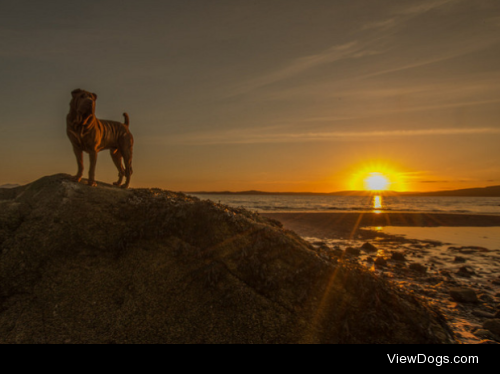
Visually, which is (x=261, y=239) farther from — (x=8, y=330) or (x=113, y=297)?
(x=8, y=330)

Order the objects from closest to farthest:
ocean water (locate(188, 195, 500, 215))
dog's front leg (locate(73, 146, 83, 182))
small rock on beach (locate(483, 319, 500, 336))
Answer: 1. small rock on beach (locate(483, 319, 500, 336))
2. dog's front leg (locate(73, 146, 83, 182))
3. ocean water (locate(188, 195, 500, 215))

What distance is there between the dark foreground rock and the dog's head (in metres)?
1.72

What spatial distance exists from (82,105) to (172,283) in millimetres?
4628

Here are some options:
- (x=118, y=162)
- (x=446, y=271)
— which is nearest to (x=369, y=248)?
(x=446, y=271)

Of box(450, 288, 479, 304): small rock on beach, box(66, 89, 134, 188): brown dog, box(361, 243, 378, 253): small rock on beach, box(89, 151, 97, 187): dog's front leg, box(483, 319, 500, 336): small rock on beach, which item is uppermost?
box(66, 89, 134, 188): brown dog

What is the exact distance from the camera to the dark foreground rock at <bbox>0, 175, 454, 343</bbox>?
441 cm

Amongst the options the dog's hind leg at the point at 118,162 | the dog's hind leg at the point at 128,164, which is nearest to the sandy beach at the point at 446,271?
the dog's hind leg at the point at 128,164

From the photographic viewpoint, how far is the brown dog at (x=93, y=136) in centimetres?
657

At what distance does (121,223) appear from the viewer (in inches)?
246

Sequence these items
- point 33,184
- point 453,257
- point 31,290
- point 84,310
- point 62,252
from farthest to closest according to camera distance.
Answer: point 453,257 < point 33,184 < point 62,252 < point 31,290 < point 84,310

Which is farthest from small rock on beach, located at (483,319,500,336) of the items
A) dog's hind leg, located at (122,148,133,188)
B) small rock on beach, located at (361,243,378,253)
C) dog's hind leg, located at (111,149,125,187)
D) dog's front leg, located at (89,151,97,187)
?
dog's hind leg, located at (111,149,125,187)

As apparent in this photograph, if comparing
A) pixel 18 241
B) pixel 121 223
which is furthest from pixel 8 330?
pixel 121 223

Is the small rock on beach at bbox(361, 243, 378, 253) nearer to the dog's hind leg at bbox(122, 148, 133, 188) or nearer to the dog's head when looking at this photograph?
the dog's hind leg at bbox(122, 148, 133, 188)

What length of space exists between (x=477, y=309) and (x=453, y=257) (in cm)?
720
